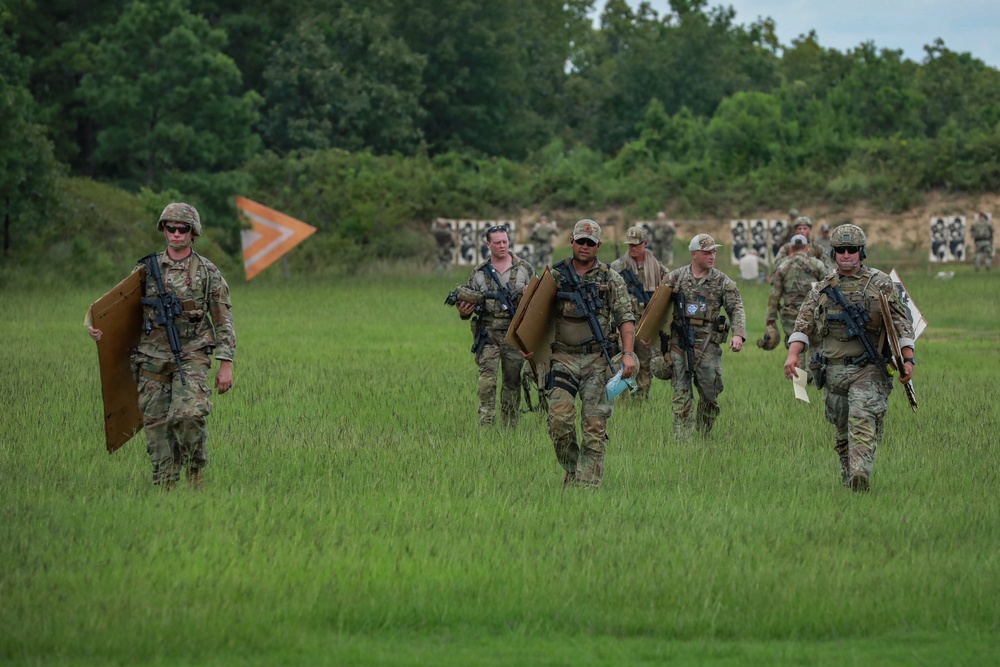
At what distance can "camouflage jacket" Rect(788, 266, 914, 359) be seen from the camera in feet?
40.3

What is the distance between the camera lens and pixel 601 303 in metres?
12.5

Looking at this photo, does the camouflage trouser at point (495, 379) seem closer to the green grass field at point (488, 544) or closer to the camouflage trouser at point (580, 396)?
the green grass field at point (488, 544)

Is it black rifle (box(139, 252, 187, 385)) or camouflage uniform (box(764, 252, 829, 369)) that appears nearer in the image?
black rifle (box(139, 252, 187, 385))

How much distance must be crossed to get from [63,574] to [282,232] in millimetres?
35024

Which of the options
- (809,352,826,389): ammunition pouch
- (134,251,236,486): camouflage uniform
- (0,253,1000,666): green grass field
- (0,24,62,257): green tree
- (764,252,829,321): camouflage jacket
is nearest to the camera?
(0,253,1000,666): green grass field

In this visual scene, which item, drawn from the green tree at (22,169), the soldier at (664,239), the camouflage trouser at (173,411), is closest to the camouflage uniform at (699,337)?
the camouflage trouser at (173,411)

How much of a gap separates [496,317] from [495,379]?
2.15ft

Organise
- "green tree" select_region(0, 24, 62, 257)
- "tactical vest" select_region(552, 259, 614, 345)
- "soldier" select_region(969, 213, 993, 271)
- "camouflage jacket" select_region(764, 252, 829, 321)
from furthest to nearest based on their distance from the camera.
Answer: "soldier" select_region(969, 213, 993, 271), "green tree" select_region(0, 24, 62, 257), "camouflage jacket" select_region(764, 252, 829, 321), "tactical vest" select_region(552, 259, 614, 345)

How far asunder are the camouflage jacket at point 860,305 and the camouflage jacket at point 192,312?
4270 millimetres

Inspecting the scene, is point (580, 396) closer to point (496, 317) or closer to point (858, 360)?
point (858, 360)

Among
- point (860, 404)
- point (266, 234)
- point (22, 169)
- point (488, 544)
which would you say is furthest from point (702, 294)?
point (266, 234)

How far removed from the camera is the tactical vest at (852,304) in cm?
1231

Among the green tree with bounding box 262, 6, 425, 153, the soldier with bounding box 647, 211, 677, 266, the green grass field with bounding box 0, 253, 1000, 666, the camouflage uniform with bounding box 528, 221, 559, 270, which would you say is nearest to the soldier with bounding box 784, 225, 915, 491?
the green grass field with bounding box 0, 253, 1000, 666

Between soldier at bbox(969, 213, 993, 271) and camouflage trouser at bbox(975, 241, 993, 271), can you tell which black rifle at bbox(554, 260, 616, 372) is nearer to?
soldier at bbox(969, 213, 993, 271)
